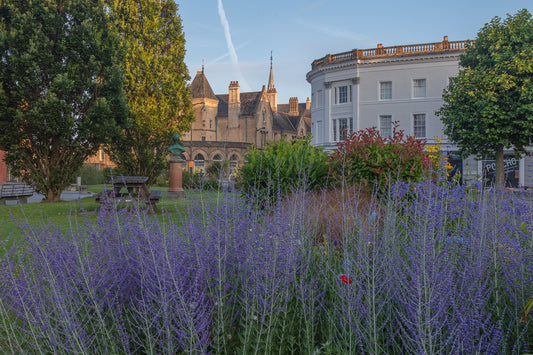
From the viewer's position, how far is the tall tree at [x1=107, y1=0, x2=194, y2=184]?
23.0 metres

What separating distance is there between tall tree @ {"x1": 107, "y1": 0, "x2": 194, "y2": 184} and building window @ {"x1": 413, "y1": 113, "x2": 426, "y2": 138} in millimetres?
22555

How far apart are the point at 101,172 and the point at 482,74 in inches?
1445

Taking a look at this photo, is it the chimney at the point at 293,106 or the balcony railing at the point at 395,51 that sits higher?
the chimney at the point at 293,106

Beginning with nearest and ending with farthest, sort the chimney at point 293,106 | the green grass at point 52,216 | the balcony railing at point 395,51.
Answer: the green grass at point 52,216
the balcony railing at point 395,51
the chimney at point 293,106

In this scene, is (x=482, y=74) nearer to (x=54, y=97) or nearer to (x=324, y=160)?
(x=324, y=160)

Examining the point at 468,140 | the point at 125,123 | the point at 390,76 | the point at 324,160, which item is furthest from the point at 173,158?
the point at 390,76

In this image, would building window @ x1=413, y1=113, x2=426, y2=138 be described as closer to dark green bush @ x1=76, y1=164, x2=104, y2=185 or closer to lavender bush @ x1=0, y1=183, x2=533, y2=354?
dark green bush @ x1=76, y1=164, x2=104, y2=185

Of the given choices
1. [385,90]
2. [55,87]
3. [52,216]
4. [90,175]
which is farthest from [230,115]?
[52,216]

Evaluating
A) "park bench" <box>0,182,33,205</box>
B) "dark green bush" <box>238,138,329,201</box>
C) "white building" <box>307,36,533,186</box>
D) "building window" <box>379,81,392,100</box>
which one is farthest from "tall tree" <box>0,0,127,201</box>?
"building window" <box>379,81,392,100</box>

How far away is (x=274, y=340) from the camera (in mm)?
2980

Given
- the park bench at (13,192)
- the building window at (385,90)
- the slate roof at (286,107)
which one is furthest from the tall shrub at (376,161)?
the slate roof at (286,107)

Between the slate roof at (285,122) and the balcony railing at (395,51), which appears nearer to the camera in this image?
the balcony railing at (395,51)

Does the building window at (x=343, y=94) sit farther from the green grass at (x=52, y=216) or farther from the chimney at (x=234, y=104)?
the chimney at (x=234, y=104)

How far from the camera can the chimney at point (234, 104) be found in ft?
236
